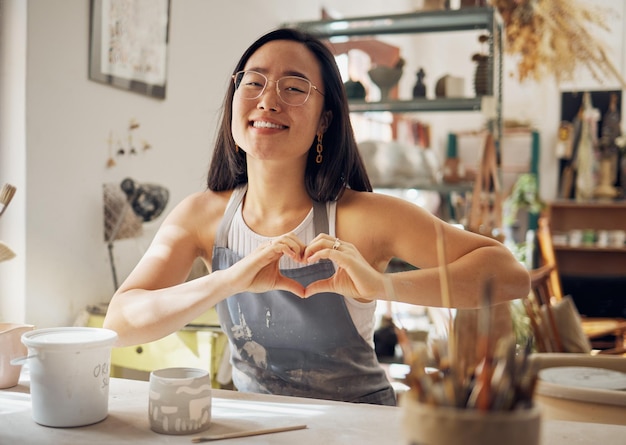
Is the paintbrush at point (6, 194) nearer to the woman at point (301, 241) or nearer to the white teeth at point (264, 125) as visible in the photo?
the woman at point (301, 241)

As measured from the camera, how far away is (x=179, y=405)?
1.12 metres

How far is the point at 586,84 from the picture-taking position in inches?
275

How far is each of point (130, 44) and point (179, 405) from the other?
181 centimetres

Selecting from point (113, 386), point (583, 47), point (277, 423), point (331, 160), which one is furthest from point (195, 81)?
→ point (583, 47)

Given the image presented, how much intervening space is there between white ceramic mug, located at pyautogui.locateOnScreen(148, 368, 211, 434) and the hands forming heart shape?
340 mm

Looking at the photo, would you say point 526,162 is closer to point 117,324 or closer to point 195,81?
point 195,81

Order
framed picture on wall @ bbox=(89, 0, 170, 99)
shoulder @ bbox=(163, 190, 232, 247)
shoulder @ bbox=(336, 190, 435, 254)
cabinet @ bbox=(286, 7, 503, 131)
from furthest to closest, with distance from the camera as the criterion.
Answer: cabinet @ bbox=(286, 7, 503, 131), framed picture on wall @ bbox=(89, 0, 170, 99), shoulder @ bbox=(163, 190, 232, 247), shoulder @ bbox=(336, 190, 435, 254)

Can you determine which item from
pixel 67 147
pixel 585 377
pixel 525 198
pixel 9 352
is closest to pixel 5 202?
pixel 9 352

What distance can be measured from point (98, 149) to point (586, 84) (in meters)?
5.86

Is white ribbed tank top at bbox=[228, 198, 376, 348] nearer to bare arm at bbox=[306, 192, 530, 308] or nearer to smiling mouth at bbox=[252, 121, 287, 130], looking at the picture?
bare arm at bbox=[306, 192, 530, 308]

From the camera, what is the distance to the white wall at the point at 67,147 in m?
2.11

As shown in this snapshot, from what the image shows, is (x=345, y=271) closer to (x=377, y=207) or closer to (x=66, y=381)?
(x=377, y=207)

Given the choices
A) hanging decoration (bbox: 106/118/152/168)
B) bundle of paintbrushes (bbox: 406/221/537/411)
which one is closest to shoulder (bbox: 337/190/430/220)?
bundle of paintbrushes (bbox: 406/221/537/411)

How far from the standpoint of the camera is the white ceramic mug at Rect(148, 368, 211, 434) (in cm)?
112
